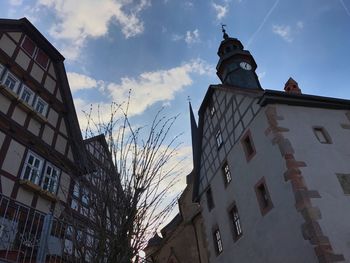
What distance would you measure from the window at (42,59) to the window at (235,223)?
36.6ft

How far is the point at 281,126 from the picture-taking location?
1307 cm

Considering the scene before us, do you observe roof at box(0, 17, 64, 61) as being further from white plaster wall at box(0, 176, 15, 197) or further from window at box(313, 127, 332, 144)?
window at box(313, 127, 332, 144)

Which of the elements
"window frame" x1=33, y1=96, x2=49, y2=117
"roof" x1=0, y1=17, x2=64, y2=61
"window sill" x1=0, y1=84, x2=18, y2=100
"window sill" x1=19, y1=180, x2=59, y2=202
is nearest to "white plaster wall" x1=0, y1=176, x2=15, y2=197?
"window sill" x1=19, y1=180, x2=59, y2=202

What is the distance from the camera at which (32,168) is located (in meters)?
12.7

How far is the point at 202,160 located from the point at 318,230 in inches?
399

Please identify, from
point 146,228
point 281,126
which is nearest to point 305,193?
point 281,126

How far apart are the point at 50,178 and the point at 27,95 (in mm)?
3639

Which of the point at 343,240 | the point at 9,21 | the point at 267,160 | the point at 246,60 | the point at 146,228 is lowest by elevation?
the point at 146,228

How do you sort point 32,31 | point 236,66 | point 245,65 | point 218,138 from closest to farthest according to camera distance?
point 32,31, point 218,138, point 236,66, point 245,65

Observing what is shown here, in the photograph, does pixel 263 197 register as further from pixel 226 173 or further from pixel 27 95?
pixel 27 95

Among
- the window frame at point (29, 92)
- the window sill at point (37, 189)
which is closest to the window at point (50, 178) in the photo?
the window sill at point (37, 189)

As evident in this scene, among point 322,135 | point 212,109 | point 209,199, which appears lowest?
point 322,135

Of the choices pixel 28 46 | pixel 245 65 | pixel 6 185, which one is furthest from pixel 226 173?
pixel 28 46

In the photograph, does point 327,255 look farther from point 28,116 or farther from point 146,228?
point 28,116
